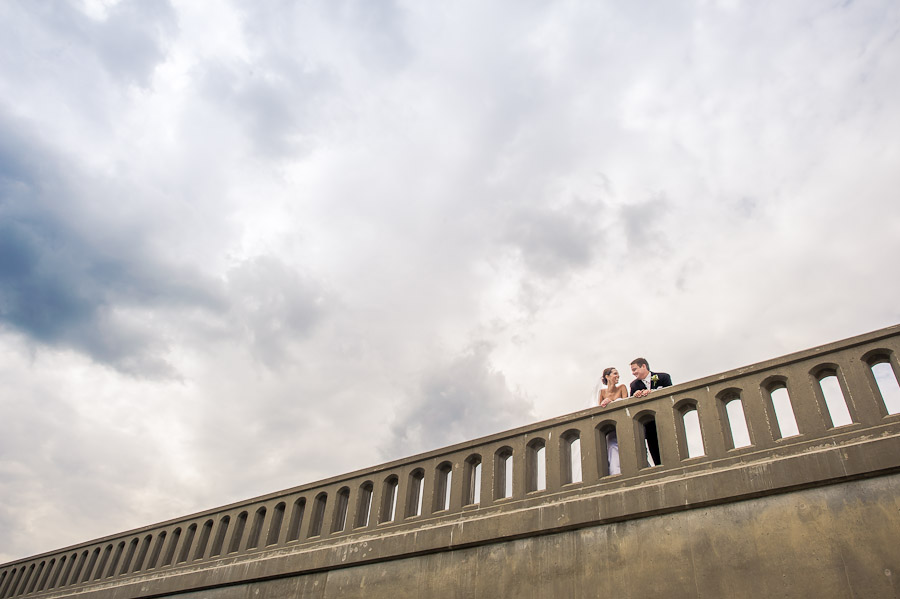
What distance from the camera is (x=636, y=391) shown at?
9.22m

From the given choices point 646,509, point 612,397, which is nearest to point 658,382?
point 612,397

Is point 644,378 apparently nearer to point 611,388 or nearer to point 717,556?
point 611,388

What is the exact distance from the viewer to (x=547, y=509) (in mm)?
8211

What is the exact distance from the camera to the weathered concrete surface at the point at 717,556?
19.6ft

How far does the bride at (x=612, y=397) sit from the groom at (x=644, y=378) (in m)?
0.21

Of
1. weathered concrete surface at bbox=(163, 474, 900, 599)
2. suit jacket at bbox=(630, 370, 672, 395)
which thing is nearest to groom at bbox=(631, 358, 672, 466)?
suit jacket at bbox=(630, 370, 672, 395)

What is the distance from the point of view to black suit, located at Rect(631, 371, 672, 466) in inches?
333

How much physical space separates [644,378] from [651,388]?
0.31 meters

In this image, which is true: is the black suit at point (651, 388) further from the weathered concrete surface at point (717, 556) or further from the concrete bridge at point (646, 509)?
the weathered concrete surface at point (717, 556)

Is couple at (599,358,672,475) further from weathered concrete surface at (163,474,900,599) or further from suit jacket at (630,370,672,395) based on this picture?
weathered concrete surface at (163,474,900,599)

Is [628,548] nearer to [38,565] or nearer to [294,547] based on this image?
[294,547]

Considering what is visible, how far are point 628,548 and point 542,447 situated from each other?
202cm

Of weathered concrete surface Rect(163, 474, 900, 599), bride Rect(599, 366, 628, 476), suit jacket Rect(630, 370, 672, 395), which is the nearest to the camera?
weathered concrete surface Rect(163, 474, 900, 599)

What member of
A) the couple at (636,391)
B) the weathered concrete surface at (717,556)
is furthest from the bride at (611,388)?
the weathered concrete surface at (717,556)
